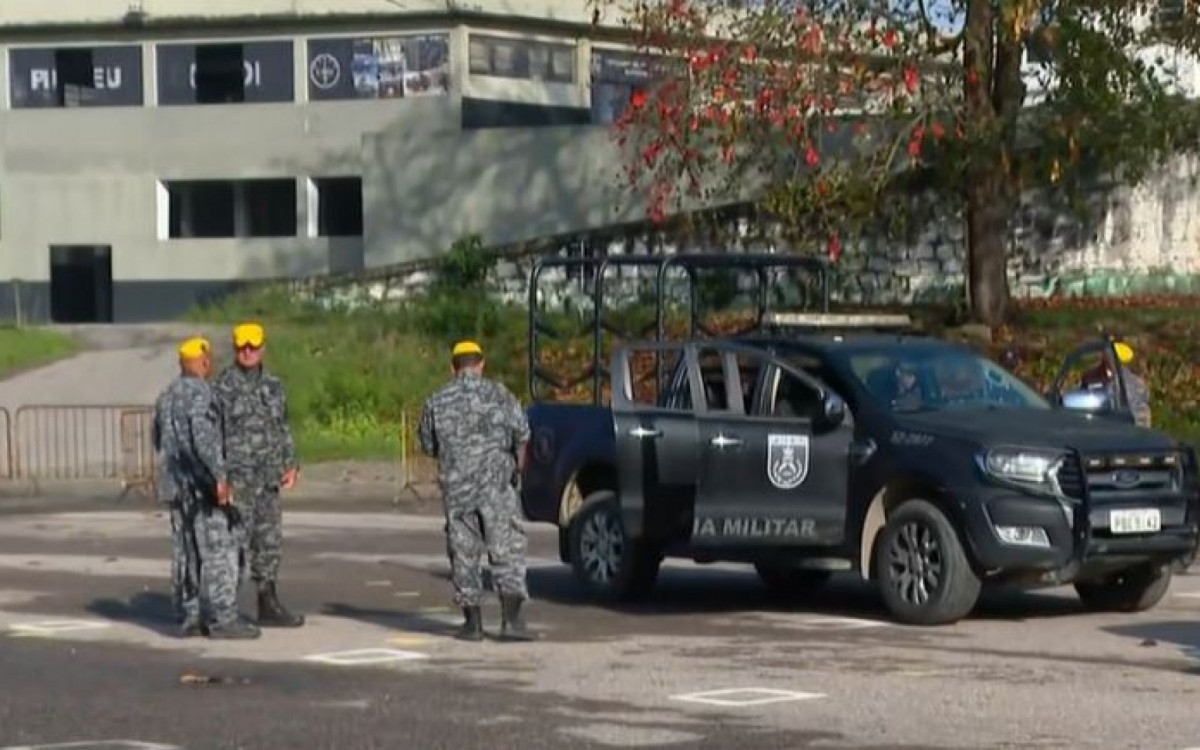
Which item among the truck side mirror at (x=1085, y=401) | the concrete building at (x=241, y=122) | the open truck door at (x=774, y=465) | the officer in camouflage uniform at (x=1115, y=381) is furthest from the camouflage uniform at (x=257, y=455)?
the concrete building at (x=241, y=122)

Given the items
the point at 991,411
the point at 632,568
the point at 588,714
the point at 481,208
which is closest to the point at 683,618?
the point at 632,568

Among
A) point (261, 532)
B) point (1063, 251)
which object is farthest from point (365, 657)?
point (1063, 251)

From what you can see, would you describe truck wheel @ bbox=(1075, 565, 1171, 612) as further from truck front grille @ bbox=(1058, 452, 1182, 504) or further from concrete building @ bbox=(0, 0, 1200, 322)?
concrete building @ bbox=(0, 0, 1200, 322)

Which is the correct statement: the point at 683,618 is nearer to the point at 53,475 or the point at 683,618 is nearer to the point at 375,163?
the point at 53,475

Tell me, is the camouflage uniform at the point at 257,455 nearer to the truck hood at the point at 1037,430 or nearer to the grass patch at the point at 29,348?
the truck hood at the point at 1037,430

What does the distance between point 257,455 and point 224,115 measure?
38.8 m

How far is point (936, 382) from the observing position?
17.2 metres

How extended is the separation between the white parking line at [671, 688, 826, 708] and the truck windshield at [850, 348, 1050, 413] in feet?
12.1

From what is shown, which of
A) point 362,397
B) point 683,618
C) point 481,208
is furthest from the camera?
point 481,208

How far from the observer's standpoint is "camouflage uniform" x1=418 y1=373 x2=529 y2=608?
15.6m

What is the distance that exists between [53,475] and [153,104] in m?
23.5

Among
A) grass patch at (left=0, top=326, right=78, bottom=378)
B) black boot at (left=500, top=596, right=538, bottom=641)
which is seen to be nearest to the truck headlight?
black boot at (left=500, top=596, right=538, bottom=641)

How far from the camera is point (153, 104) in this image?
54906mm

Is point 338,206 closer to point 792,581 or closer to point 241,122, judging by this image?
point 241,122
